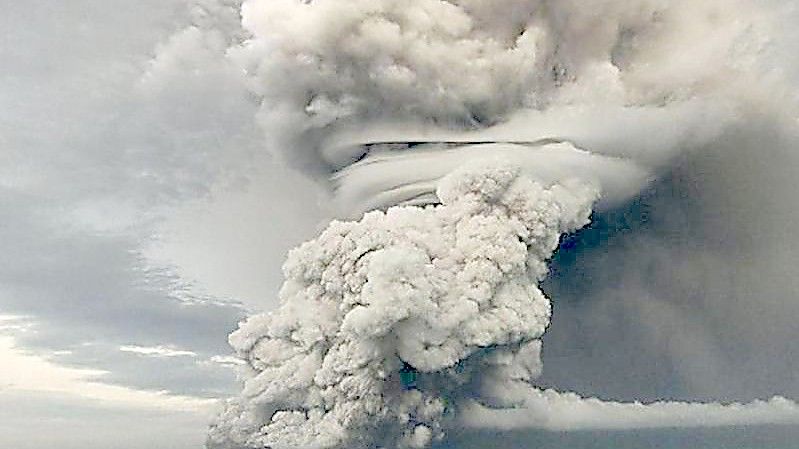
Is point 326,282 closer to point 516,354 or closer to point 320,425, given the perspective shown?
point 320,425

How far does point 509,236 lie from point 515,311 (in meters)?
2.17

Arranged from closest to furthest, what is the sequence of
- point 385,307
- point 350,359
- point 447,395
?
point 385,307, point 350,359, point 447,395

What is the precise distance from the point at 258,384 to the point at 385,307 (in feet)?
21.1

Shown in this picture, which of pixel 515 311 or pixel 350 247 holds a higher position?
pixel 350 247

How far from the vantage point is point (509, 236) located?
87.5ft

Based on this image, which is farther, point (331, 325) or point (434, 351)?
point (331, 325)

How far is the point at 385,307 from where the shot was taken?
2462cm

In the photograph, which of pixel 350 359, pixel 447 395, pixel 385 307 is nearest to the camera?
pixel 385 307

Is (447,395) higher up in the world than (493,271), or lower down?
lower down

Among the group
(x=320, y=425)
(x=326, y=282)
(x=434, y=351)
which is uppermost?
(x=326, y=282)

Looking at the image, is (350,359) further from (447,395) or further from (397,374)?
(447,395)

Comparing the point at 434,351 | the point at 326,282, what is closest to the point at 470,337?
the point at 434,351

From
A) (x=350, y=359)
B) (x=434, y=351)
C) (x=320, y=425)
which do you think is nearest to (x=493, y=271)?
(x=434, y=351)

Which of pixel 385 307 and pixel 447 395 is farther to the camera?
pixel 447 395
